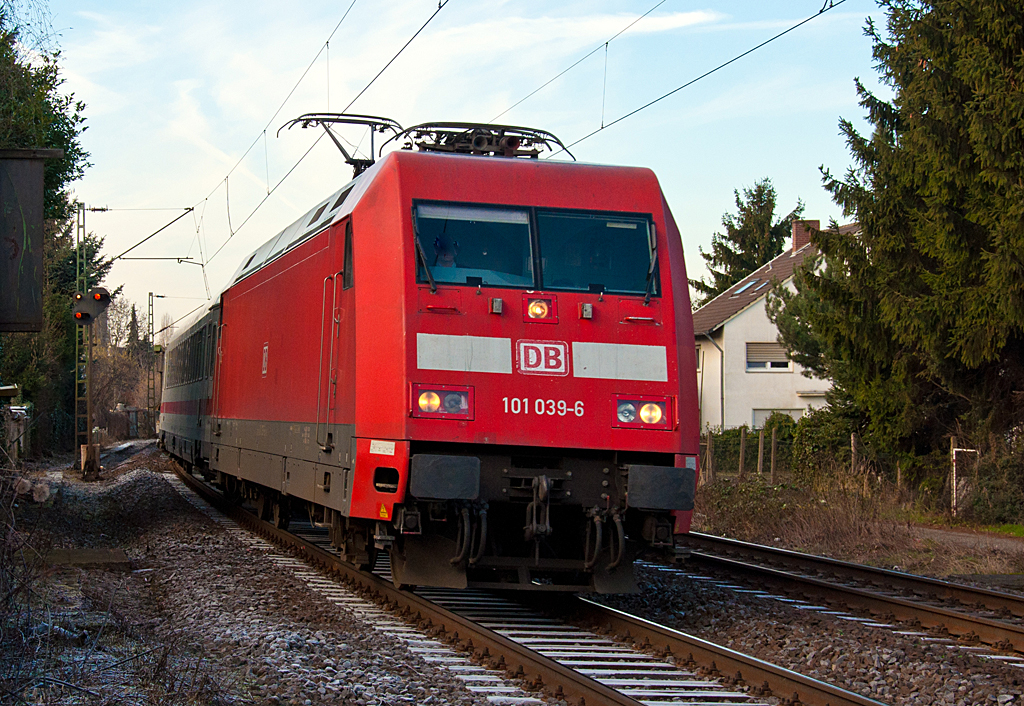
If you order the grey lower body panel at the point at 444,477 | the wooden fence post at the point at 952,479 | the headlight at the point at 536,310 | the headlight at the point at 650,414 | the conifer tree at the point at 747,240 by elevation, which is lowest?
the wooden fence post at the point at 952,479

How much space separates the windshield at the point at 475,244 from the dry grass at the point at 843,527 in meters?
6.35

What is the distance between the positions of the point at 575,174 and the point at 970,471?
36.6ft

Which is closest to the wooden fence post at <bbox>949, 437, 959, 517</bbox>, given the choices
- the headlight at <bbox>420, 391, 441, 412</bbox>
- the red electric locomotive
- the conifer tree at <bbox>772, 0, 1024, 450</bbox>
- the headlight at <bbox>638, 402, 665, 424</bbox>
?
the conifer tree at <bbox>772, 0, 1024, 450</bbox>

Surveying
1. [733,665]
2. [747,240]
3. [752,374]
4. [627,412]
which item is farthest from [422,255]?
[747,240]

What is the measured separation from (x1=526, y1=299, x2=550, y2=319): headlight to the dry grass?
6.13 metres

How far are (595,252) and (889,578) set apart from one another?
453 centimetres

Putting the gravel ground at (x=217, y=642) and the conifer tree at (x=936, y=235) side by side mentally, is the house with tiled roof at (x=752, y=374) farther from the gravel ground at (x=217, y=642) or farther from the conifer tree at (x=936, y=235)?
the gravel ground at (x=217, y=642)

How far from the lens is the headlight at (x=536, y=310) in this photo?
26.6ft

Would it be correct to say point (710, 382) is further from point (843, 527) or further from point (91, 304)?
point (843, 527)

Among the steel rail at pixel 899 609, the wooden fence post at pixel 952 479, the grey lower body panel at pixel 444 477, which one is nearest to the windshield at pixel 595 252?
the grey lower body panel at pixel 444 477

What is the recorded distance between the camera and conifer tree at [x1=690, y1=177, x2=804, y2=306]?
57.9m

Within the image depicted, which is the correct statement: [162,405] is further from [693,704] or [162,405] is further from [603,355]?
[693,704]

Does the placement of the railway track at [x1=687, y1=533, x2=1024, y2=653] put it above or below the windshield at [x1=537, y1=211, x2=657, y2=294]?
below

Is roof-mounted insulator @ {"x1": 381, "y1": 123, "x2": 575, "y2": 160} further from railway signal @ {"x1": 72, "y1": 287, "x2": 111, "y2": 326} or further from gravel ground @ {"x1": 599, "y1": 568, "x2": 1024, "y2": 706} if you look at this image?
railway signal @ {"x1": 72, "y1": 287, "x2": 111, "y2": 326}
